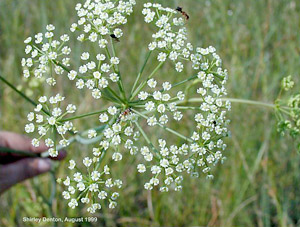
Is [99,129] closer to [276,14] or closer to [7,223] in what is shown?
[7,223]

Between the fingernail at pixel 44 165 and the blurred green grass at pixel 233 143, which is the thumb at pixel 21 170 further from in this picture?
the blurred green grass at pixel 233 143

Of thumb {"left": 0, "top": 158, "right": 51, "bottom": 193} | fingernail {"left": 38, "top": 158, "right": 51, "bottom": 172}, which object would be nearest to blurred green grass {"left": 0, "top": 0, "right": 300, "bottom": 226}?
thumb {"left": 0, "top": 158, "right": 51, "bottom": 193}

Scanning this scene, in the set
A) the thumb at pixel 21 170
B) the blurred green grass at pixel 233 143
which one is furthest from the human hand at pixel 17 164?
the blurred green grass at pixel 233 143

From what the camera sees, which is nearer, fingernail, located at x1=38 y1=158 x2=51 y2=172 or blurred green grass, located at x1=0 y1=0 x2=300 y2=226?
fingernail, located at x1=38 y1=158 x2=51 y2=172

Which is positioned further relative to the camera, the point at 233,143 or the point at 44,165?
the point at 233,143

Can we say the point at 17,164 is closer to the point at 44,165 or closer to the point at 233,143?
the point at 44,165

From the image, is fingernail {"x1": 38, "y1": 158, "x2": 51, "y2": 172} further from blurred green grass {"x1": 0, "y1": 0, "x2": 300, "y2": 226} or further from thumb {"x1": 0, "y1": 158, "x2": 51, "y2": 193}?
blurred green grass {"x1": 0, "y1": 0, "x2": 300, "y2": 226}

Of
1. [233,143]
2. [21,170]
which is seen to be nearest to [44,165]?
[21,170]
